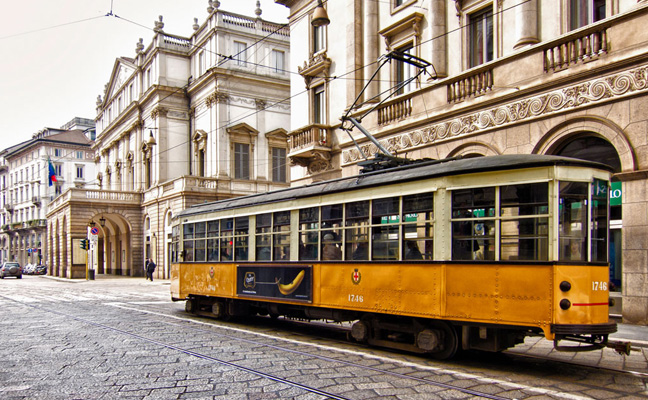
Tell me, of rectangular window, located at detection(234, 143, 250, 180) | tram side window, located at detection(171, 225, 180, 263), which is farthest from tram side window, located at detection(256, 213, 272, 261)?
rectangular window, located at detection(234, 143, 250, 180)

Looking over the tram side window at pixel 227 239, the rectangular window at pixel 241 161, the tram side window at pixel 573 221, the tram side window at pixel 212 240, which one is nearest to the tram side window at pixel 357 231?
the tram side window at pixel 573 221

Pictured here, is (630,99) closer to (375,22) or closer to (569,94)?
(569,94)

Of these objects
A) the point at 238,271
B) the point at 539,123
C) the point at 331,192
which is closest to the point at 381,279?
the point at 331,192

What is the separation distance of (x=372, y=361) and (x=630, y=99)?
24.3 feet

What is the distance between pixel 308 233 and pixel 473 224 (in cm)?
351

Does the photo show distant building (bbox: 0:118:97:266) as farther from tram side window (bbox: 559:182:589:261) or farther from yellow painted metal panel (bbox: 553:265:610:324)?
yellow painted metal panel (bbox: 553:265:610:324)

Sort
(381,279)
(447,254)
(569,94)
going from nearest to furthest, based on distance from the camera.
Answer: (447,254) < (381,279) < (569,94)

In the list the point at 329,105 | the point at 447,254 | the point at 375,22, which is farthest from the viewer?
the point at 329,105

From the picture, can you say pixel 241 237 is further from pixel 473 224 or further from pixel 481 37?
pixel 481 37

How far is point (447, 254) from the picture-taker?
8.05 meters

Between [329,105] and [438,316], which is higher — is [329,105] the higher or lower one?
the higher one

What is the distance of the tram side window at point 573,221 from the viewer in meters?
7.20

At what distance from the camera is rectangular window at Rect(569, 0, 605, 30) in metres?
12.6

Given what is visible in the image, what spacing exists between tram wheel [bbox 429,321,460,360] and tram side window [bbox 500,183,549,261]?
1.35 metres
